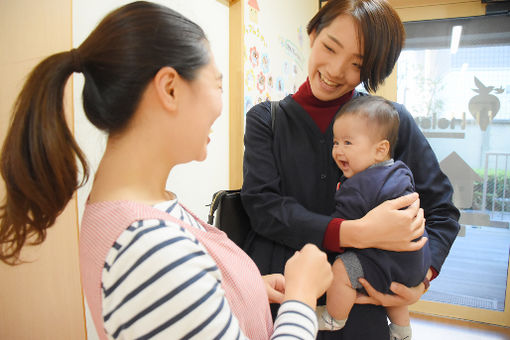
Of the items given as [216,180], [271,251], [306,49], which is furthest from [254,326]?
[306,49]

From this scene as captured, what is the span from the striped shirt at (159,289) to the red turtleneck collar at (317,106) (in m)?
0.71

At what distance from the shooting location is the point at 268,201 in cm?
A: 98

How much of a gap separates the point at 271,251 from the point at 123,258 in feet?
2.01

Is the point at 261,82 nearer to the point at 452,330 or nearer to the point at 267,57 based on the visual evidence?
the point at 267,57

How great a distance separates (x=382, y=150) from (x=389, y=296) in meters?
0.43

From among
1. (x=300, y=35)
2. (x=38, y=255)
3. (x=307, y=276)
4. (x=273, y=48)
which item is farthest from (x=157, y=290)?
(x=300, y=35)

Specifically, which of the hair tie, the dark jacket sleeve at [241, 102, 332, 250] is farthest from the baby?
the hair tie

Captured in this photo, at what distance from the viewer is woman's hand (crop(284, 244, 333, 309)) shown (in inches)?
26.5

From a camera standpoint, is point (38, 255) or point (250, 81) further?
point (250, 81)

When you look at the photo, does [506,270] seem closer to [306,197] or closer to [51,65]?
[306,197]

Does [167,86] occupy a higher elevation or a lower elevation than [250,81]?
lower

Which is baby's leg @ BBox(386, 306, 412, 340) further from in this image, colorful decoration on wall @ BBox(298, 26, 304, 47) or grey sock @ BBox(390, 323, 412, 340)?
colorful decoration on wall @ BBox(298, 26, 304, 47)

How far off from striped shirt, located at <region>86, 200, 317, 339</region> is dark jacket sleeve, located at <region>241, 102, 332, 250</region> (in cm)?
44

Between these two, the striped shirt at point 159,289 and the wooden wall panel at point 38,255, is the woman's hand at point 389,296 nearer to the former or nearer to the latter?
the striped shirt at point 159,289
